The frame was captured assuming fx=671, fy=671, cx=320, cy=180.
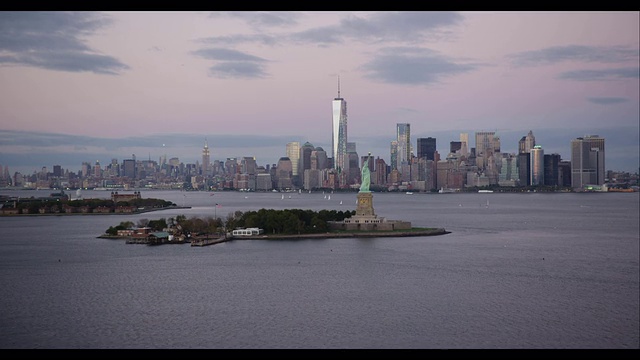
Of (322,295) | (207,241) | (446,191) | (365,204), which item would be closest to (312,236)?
(365,204)

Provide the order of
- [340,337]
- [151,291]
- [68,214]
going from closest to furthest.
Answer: [340,337]
[151,291]
[68,214]

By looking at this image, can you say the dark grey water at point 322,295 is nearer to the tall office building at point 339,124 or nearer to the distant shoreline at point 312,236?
the distant shoreline at point 312,236

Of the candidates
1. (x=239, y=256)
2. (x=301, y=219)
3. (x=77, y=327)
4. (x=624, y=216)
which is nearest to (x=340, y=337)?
(x=77, y=327)

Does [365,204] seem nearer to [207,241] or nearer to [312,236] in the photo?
[312,236]

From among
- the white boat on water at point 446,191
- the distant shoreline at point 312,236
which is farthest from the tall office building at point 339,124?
the distant shoreline at point 312,236

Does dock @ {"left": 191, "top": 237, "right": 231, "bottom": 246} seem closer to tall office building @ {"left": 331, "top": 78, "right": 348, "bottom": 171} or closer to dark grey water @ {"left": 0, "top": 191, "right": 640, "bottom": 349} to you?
dark grey water @ {"left": 0, "top": 191, "right": 640, "bottom": 349}

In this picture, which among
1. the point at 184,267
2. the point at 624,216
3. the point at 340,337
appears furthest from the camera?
the point at 624,216
